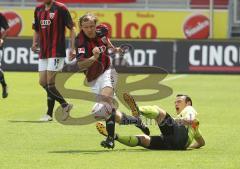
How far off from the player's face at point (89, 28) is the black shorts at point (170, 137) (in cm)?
170

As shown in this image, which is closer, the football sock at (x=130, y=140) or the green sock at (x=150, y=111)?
the green sock at (x=150, y=111)

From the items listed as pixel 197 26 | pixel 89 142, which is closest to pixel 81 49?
pixel 89 142

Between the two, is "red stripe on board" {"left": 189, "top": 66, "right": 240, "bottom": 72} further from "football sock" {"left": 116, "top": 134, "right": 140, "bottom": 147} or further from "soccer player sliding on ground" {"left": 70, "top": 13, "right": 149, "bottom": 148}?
"football sock" {"left": 116, "top": 134, "right": 140, "bottom": 147}

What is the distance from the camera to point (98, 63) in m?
12.1

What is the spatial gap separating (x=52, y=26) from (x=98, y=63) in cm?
354

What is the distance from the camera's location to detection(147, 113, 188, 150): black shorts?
Result: 35.6ft

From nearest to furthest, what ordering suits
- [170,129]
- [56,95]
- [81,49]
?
1. [170,129]
2. [81,49]
3. [56,95]

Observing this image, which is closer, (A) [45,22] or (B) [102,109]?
(B) [102,109]

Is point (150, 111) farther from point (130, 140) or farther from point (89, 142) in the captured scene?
point (89, 142)

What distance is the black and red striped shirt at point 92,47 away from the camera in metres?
11.9

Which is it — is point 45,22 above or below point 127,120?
above

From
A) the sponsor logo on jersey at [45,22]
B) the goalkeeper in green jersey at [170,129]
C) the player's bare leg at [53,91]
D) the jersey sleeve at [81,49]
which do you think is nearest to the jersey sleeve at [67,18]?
the sponsor logo on jersey at [45,22]

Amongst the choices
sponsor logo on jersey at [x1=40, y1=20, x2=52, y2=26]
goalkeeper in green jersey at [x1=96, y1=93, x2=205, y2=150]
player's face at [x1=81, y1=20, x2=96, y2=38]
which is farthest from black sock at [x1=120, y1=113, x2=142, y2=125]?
sponsor logo on jersey at [x1=40, y1=20, x2=52, y2=26]

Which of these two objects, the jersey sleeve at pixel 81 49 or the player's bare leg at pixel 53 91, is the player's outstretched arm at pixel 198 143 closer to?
the jersey sleeve at pixel 81 49
